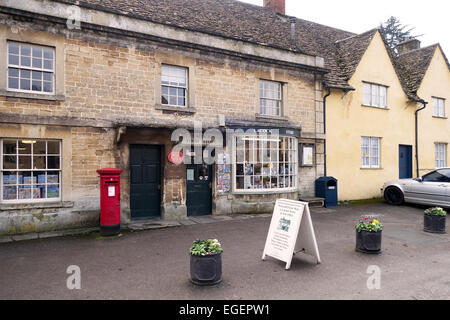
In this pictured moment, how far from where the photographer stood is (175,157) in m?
10.6

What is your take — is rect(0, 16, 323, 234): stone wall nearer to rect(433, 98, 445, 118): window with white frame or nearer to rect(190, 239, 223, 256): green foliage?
rect(190, 239, 223, 256): green foliage

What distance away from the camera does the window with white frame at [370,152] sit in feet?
50.8

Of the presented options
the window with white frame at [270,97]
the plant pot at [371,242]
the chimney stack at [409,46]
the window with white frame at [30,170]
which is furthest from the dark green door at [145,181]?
the chimney stack at [409,46]

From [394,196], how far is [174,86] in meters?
10.6

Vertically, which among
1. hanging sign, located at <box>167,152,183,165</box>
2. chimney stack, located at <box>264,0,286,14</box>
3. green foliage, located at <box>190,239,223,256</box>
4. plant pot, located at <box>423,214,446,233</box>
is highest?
chimney stack, located at <box>264,0,286,14</box>

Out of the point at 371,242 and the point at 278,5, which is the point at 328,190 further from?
the point at 278,5

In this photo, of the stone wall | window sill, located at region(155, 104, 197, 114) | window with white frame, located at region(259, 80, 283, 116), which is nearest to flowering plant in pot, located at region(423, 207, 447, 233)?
the stone wall

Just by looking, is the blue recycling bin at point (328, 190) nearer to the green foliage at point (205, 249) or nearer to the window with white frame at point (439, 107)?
the green foliage at point (205, 249)

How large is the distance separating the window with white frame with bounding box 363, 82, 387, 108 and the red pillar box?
12659 mm

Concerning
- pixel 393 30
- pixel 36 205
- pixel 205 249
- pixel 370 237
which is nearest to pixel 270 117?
pixel 370 237

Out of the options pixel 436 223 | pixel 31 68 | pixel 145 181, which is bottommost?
pixel 436 223

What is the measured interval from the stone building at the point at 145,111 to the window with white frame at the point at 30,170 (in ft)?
0.09

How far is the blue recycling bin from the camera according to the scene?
1325 cm
